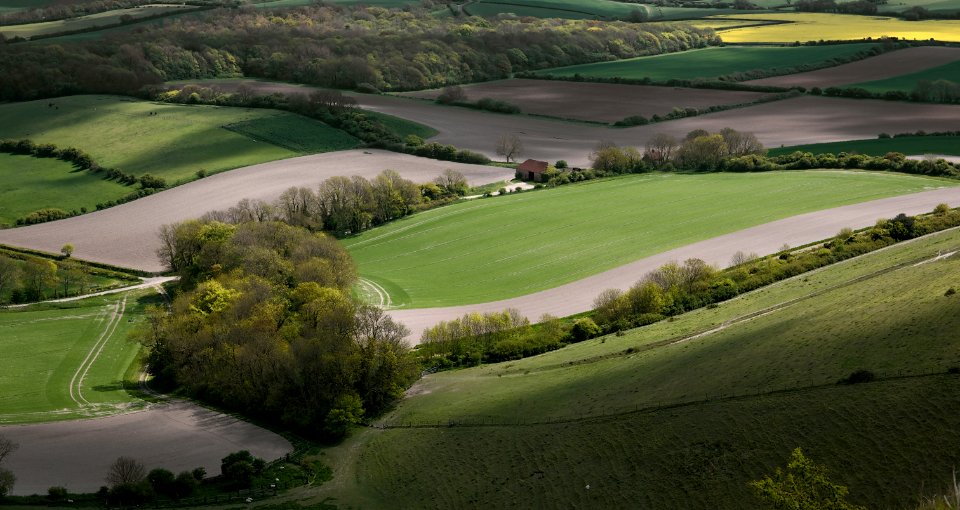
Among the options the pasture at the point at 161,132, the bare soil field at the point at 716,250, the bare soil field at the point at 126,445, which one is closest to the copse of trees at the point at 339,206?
the pasture at the point at 161,132

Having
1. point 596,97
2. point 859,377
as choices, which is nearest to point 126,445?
point 859,377

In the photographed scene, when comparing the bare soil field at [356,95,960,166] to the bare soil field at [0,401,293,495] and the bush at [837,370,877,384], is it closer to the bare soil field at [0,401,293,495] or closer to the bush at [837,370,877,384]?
the bare soil field at [0,401,293,495]

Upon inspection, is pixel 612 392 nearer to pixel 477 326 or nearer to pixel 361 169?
pixel 477 326

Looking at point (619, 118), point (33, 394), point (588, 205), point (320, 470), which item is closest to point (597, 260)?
point (588, 205)

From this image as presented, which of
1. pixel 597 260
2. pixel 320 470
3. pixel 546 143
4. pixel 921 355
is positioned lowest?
pixel 320 470

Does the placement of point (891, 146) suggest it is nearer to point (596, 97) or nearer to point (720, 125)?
point (720, 125)
